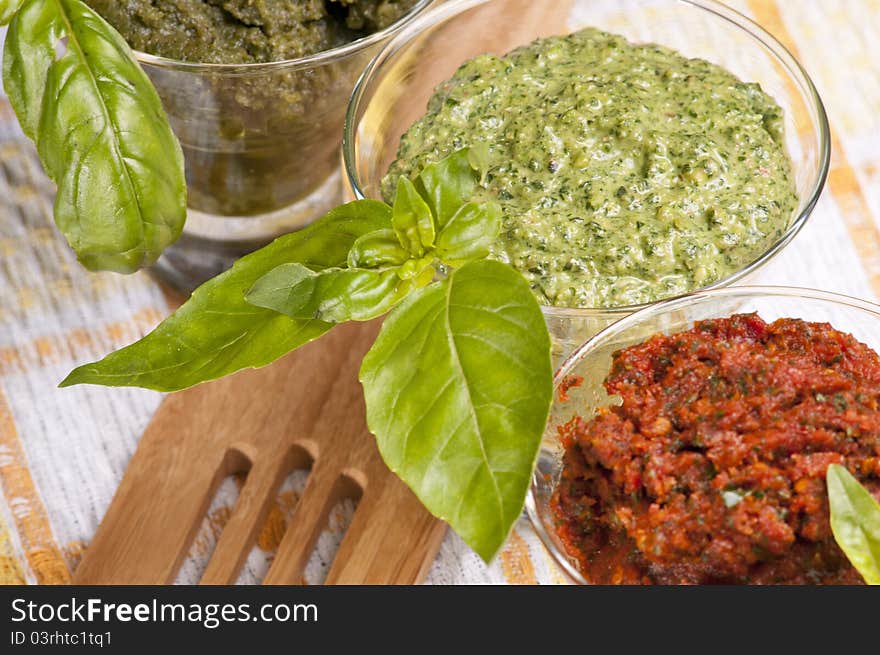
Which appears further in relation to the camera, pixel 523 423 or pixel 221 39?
pixel 221 39

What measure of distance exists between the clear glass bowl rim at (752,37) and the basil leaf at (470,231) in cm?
14

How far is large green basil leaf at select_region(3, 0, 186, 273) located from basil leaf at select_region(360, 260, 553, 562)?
49 cm

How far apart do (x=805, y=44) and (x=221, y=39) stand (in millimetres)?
1291

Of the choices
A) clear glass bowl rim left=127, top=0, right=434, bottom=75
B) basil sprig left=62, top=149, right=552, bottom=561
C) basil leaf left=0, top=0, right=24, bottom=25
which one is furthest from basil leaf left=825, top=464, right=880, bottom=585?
basil leaf left=0, top=0, right=24, bottom=25

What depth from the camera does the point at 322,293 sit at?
1.36 metres

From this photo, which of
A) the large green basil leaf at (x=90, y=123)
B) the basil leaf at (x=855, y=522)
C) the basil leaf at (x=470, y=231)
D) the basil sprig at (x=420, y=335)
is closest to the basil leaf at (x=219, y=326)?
the basil sprig at (x=420, y=335)

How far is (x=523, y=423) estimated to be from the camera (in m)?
1.17

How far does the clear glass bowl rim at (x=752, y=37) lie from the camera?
147 cm

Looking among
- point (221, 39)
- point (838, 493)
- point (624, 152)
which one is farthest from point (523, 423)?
point (221, 39)

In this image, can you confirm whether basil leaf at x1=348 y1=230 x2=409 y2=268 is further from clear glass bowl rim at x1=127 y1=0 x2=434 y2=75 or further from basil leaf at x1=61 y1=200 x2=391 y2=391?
clear glass bowl rim at x1=127 y1=0 x2=434 y2=75

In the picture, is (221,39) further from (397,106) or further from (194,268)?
(194,268)

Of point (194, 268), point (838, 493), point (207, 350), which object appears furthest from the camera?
point (194, 268)

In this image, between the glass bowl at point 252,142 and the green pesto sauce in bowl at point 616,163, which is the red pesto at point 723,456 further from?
the glass bowl at point 252,142

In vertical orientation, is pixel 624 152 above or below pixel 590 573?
above
